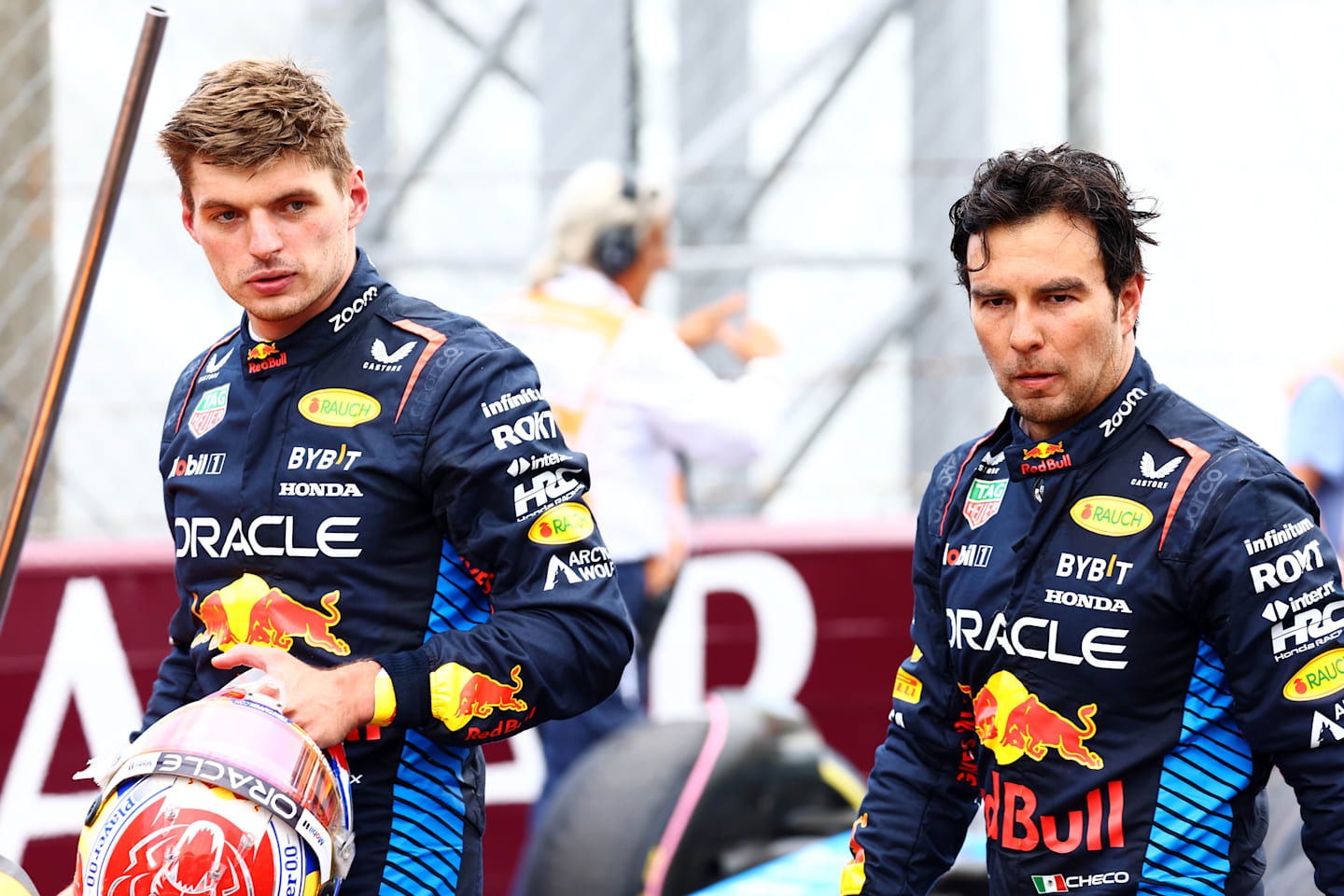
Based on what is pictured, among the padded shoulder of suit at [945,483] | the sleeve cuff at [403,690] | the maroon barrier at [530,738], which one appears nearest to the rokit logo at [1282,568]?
the padded shoulder of suit at [945,483]

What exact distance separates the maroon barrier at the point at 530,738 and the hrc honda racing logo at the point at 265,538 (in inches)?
98.3

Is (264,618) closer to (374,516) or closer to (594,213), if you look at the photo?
(374,516)

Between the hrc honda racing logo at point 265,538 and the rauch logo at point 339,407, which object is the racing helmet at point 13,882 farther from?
the rauch logo at point 339,407

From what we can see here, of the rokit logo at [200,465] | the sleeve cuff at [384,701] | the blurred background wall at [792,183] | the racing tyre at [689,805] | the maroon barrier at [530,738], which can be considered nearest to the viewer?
the sleeve cuff at [384,701]

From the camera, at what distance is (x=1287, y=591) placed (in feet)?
5.77

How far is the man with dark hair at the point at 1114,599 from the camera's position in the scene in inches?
69.6

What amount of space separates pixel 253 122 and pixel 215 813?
805mm

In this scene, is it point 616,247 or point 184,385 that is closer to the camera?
point 184,385

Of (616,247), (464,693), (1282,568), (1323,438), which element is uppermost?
(616,247)

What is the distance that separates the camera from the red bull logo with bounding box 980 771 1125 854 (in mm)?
1852

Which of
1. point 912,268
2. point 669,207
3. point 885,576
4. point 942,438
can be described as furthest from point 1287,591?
point 912,268

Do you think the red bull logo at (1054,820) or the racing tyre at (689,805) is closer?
the red bull logo at (1054,820)

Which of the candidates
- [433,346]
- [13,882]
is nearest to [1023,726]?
[433,346]

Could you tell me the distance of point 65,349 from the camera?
2.08 meters
